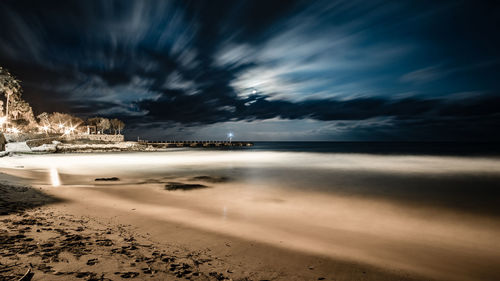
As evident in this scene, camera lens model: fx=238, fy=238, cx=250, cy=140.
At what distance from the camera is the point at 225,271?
3.98 metres

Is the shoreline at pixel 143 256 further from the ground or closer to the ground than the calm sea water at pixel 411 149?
further from the ground

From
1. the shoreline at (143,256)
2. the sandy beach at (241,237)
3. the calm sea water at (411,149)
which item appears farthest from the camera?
the calm sea water at (411,149)

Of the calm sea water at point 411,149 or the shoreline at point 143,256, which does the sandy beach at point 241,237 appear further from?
the calm sea water at point 411,149

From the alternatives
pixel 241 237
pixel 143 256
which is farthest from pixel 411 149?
pixel 143 256

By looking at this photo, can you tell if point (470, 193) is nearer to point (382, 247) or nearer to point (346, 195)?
point (346, 195)

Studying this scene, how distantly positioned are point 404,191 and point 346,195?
13.5 feet

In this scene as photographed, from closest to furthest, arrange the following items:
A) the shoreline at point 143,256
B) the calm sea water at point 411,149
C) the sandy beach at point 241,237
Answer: the shoreline at point 143,256
the sandy beach at point 241,237
the calm sea water at point 411,149

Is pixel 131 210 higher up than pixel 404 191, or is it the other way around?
pixel 131 210

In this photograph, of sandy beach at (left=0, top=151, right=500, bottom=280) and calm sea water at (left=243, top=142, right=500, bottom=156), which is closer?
sandy beach at (left=0, top=151, right=500, bottom=280)

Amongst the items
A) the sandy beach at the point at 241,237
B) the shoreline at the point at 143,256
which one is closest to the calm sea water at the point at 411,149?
the sandy beach at the point at 241,237

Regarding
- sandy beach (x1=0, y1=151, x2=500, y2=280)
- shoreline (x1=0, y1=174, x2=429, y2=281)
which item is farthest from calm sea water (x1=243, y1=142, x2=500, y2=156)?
shoreline (x1=0, y1=174, x2=429, y2=281)

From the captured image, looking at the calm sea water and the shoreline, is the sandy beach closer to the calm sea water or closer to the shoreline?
the shoreline

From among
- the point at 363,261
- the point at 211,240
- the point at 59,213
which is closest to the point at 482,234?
the point at 363,261

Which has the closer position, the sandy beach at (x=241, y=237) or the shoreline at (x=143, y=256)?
the shoreline at (x=143, y=256)
